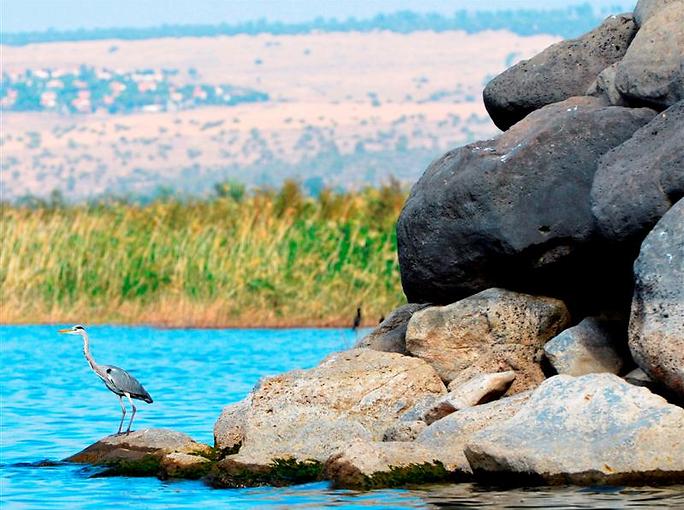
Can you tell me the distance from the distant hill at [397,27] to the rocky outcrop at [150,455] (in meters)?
152

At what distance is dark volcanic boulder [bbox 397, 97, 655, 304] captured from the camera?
44.0ft

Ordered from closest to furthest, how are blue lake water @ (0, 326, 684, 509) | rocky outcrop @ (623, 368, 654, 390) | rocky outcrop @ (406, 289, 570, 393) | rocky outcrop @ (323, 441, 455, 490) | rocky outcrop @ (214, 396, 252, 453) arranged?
blue lake water @ (0, 326, 684, 509)
rocky outcrop @ (323, 441, 455, 490)
rocky outcrop @ (623, 368, 654, 390)
rocky outcrop @ (214, 396, 252, 453)
rocky outcrop @ (406, 289, 570, 393)

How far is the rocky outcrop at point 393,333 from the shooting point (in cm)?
1491

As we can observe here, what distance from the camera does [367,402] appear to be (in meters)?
13.3

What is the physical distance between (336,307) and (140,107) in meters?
115

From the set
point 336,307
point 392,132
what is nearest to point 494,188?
point 336,307

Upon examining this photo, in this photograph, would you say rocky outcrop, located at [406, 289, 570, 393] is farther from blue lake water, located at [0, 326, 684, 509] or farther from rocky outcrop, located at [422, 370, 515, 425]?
blue lake water, located at [0, 326, 684, 509]

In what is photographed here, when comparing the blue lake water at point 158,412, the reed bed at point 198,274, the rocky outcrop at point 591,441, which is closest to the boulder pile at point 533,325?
the rocky outcrop at point 591,441

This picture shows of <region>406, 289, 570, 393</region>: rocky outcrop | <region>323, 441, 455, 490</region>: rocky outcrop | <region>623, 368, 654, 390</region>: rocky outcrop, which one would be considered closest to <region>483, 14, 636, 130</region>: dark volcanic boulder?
<region>406, 289, 570, 393</region>: rocky outcrop

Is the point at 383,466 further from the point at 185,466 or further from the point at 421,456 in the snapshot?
the point at 185,466

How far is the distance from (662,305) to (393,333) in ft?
12.1

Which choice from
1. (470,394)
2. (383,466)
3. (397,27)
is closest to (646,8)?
(470,394)

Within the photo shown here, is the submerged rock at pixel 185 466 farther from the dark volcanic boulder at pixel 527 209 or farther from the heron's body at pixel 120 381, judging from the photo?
the dark volcanic boulder at pixel 527 209

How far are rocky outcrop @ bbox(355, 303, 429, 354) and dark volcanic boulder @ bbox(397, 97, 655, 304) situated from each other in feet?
3.25
